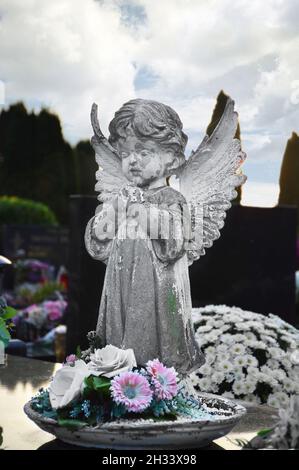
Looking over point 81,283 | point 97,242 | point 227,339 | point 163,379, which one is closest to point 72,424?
point 163,379

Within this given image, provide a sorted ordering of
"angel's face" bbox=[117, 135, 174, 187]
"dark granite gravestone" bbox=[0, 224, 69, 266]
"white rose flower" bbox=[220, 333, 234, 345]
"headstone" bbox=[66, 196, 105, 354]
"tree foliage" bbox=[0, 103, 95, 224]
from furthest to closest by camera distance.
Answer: "tree foliage" bbox=[0, 103, 95, 224] → "dark granite gravestone" bbox=[0, 224, 69, 266] → "headstone" bbox=[66, 196, 105, 354] → "white rose flower" bbox=[220, 333, 234, 345] → "angel's face" bbox=[117, 135, 174, 187]

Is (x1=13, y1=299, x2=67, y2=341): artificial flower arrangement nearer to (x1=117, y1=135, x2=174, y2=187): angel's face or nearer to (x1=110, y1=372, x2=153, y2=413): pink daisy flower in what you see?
(x1=117, y1=135, x2=174, y2=187): angel's face

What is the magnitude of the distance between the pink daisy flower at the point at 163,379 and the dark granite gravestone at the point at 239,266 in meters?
4.00

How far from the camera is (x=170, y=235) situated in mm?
3463

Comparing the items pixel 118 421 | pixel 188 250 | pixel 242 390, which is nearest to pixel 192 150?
pixel 188 250

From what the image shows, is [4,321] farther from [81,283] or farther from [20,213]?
[20,213]

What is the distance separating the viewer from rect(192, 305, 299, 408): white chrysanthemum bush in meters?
4.68

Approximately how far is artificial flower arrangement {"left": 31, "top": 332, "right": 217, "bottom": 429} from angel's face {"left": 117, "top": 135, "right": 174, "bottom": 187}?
85 cm

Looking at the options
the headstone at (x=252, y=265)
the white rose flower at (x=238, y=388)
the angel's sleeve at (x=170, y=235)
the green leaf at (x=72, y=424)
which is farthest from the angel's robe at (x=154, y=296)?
the headstone at (x=252, y=265)

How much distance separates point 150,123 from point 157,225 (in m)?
0.49

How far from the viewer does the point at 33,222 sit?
840 inches

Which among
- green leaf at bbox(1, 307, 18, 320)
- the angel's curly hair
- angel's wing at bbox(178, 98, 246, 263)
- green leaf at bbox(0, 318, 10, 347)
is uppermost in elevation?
the angel's curly hair

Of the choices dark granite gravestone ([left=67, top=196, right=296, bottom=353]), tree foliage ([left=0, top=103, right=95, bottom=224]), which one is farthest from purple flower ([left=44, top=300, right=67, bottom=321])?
tree foliage ([left=0, top=103, right=95, bottom=224])

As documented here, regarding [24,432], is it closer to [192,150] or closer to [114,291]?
[114,291]
